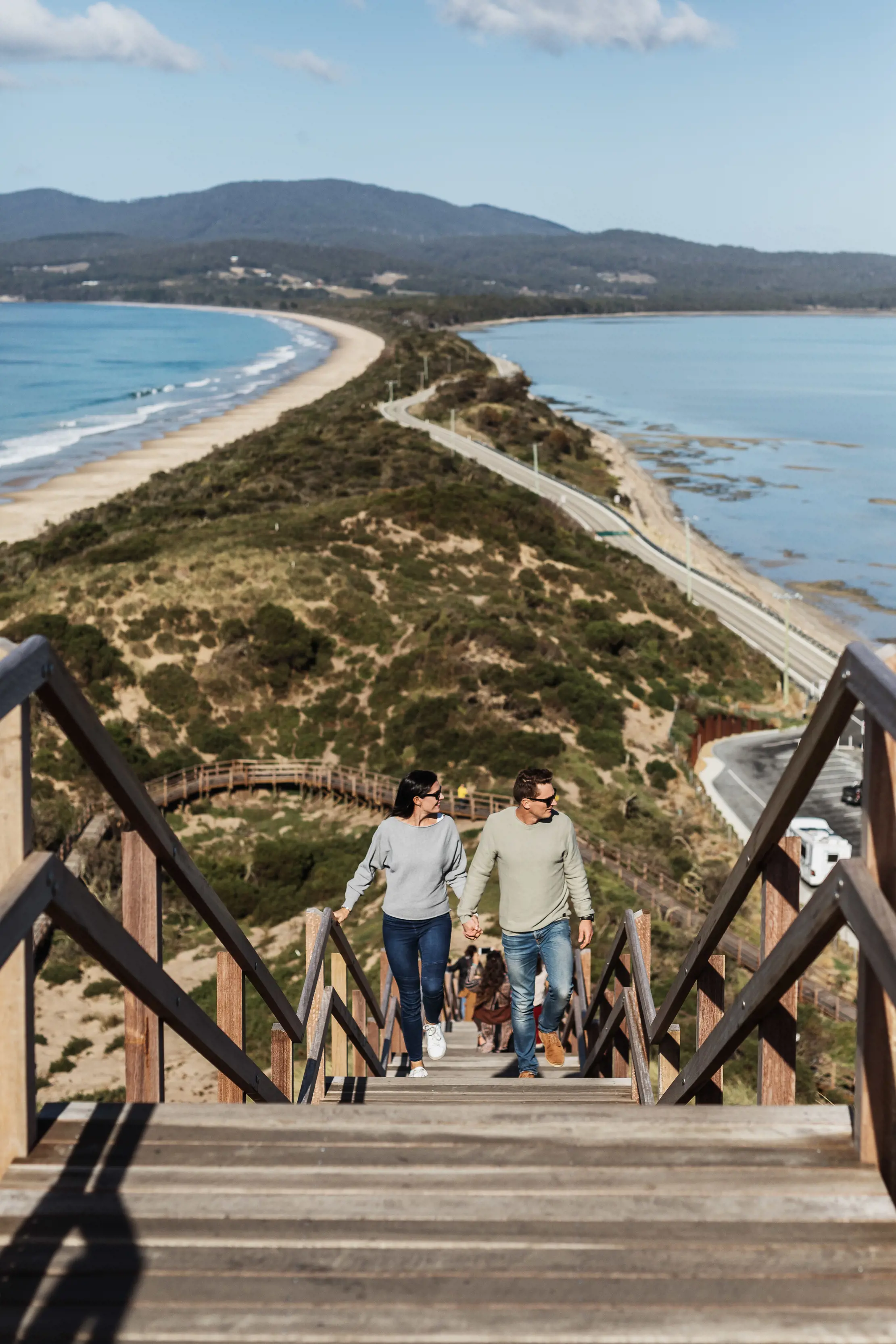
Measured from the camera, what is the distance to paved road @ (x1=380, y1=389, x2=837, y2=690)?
162ft

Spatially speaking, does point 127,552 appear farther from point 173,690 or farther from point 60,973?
point 60,973

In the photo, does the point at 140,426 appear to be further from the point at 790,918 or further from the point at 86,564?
the point at 790,918

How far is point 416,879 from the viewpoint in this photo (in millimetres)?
5883

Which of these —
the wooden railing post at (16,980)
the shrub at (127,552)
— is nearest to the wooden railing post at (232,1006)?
the wooden railing post at (16,980)

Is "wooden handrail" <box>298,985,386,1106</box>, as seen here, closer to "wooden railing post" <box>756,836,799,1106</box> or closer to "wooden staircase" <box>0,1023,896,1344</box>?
"wooden staircase" <box>0,1023,896,1344</box>

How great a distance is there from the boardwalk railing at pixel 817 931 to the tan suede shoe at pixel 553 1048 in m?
2.80

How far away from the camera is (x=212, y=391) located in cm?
12056

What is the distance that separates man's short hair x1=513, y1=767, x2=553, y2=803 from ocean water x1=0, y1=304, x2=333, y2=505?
58.2m

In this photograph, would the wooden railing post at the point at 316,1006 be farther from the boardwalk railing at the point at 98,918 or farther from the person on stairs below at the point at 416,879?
the boardwalk railing at the point at 98,918

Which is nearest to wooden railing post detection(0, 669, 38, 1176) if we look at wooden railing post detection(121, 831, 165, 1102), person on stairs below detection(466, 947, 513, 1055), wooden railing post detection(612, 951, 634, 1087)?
wooden railing post detection(121, 831, 165, 1102)

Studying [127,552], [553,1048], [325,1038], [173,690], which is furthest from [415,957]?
[127,552]

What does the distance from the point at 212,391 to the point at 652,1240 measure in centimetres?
12343

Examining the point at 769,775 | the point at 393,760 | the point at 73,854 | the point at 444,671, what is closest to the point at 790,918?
the point at 73,854

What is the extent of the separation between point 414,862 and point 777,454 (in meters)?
106
